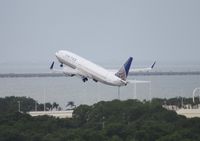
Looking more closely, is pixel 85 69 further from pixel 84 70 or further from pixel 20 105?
pixel 20 105

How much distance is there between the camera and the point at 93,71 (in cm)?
14400

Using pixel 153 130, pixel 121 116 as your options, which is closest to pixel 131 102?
pixel 121 116

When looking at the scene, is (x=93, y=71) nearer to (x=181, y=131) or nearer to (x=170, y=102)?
(x=170, y=102)

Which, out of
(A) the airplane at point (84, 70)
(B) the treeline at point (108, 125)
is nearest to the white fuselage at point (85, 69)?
(A) the airplane at point (84, 70)

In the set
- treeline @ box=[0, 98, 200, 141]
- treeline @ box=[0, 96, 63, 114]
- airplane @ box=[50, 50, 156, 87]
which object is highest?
airplane @ box=[50, 50, 156, 87]

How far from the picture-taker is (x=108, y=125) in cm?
11169

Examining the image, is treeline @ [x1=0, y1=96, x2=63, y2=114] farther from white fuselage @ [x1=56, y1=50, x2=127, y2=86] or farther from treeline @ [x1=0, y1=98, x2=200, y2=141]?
Answer: treeline @ [x1=0, y1=98, x2=200, y2=141]

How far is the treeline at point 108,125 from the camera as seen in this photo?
104m

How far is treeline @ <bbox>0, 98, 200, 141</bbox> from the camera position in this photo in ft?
340

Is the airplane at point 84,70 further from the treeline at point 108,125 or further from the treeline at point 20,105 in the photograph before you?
the treeline at point 20,105

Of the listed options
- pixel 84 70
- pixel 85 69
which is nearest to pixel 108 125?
pixel 84 70

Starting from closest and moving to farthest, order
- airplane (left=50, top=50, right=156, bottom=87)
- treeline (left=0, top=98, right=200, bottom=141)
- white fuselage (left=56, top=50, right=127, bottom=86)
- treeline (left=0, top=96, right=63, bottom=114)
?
treeline (left=0, top=98, right=200, bottom=141) < airplane (left=50, top=50, right=156, bottom=87) < white fuselage (left=56, top=50, right=127, bottom=86) < treeline (left=0, top=96, right=63, bottom=114)

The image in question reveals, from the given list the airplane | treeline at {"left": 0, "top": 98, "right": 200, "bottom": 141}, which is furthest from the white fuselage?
treeline at {"left": 0, "top": 98, "right": 200, "bottom": 141}

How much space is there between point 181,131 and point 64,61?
42517 mm
